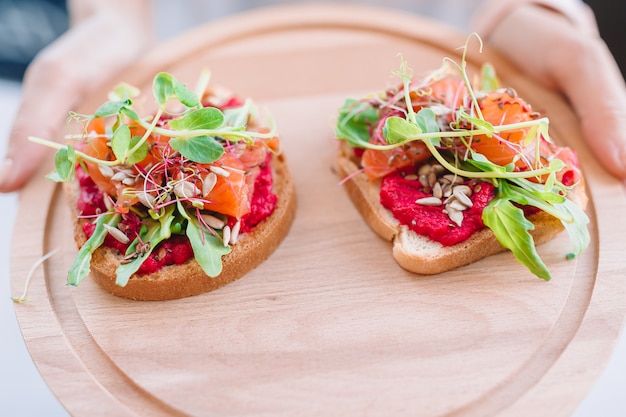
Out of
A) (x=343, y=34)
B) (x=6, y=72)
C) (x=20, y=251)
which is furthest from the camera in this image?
(x=6, y=72)

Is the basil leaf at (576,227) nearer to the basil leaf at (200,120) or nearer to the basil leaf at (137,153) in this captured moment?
the basil leaf at (200,120)

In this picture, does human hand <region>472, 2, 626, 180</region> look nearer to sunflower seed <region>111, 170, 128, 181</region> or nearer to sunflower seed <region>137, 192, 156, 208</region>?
sunflower seed <region>137, 192, 156, 208</region>

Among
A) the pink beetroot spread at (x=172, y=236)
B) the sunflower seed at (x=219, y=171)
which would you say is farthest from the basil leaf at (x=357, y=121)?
the sunflower seed at (x=219, y=171)

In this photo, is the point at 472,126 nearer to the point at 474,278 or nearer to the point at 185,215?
the point at 474,278

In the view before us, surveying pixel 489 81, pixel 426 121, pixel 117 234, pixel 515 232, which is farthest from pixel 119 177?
pixel 489 81

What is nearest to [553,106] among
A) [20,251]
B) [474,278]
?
[474,278]

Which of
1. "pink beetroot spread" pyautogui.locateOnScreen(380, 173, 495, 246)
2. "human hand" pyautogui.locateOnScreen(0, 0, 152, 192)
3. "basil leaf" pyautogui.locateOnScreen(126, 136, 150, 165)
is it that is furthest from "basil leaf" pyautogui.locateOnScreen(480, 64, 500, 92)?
"human hand" pyautogui.locateOnScreen(0, 0, 152, 192)
